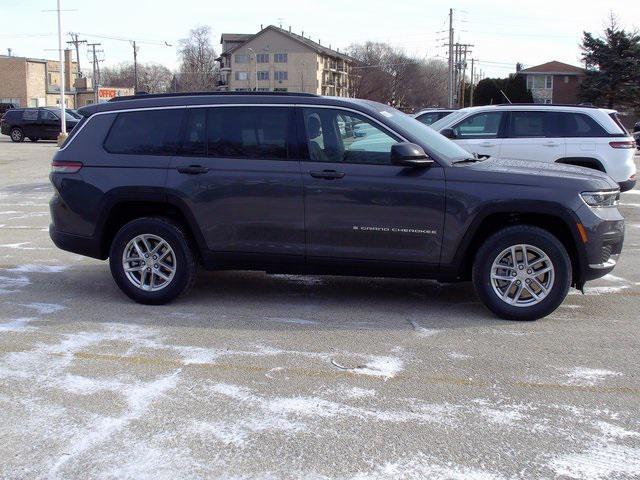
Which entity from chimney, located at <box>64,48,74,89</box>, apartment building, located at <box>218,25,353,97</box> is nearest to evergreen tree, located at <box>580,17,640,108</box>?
apartment building, located at <box>218,25,353,97</box>

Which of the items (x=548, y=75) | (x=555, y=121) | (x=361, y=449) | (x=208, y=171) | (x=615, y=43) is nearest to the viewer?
(x=361, y=449)

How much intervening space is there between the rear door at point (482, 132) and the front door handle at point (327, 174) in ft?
19.7

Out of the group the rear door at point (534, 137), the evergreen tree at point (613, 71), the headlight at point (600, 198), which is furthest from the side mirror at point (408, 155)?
the evergreen tree at point (613, 71)

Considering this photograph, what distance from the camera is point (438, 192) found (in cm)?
586

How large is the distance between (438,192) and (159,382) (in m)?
2.74

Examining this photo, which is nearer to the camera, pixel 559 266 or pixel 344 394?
pixel 344 394

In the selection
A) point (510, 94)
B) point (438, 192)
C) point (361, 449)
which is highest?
point (510, 94)

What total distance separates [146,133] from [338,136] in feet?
5.84

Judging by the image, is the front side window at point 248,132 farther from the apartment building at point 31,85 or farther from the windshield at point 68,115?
the apartment building at point 31,85

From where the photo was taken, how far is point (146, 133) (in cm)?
644

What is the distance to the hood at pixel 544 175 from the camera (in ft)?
19.1

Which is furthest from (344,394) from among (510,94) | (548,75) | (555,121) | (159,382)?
(548,75)

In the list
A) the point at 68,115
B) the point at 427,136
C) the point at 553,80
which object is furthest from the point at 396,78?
the point at 427,136

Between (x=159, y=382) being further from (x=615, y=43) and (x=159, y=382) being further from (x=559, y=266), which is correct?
(x=615, y=43)
